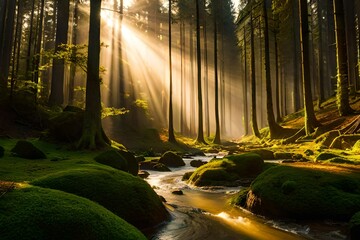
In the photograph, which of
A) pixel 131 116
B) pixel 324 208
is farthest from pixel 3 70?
pixel 324 208

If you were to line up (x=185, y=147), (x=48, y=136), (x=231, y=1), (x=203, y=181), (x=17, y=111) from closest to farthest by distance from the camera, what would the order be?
(x=203, y=181) → (x=48, y=136) → (x=17, y=111) → (x=185, y=147) → (x=231, y=1)

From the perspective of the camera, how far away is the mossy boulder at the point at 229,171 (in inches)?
427

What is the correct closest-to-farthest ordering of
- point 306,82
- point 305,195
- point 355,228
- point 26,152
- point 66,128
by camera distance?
point 355,228 → point 305,195 → point 26,152 → point 66,128 → point 306,82

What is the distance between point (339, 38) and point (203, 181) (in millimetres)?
11406

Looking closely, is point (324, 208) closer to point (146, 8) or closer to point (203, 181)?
point (203, 181)

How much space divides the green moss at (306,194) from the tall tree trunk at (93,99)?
7.30m

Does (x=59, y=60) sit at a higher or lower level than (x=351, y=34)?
lower

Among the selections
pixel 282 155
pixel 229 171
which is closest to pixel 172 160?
pixel 282 155

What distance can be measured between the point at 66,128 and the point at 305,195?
10225mm

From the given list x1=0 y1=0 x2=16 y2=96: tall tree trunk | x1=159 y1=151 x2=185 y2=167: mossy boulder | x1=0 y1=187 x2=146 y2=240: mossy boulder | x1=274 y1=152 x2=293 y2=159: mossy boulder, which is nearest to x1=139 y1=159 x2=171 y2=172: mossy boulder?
x1=159 y1=151 x2=185 y2=167: mossy boulder

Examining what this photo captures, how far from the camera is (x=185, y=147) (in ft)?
90.0

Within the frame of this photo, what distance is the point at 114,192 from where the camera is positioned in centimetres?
570

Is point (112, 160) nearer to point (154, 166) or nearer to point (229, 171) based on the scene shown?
point (229, 171)

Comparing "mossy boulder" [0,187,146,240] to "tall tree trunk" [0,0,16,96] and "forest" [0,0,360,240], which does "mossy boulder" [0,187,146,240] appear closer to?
"forest" [0,0,360,240]
